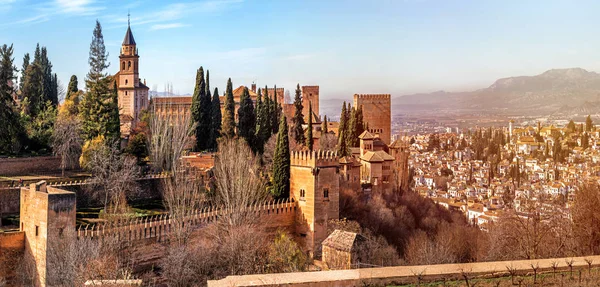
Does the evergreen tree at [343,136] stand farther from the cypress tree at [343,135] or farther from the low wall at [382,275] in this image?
the low wall at [382,275]

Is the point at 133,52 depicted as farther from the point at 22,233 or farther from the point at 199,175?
the point at 22,233

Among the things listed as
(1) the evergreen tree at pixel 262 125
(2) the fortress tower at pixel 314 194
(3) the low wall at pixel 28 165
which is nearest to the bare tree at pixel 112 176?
(3) the low wall at pixel 28 165

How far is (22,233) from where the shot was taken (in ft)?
51.8

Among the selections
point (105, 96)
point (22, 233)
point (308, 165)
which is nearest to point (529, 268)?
point (308, 165)

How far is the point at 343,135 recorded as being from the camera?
33.0 metres

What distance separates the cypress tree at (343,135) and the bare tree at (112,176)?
464 inches

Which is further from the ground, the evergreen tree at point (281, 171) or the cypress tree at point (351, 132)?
the cypress tree at point (351, 132)

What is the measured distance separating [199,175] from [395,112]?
25.1 m

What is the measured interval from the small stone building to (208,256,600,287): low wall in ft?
18.1

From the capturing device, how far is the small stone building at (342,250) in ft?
51.0

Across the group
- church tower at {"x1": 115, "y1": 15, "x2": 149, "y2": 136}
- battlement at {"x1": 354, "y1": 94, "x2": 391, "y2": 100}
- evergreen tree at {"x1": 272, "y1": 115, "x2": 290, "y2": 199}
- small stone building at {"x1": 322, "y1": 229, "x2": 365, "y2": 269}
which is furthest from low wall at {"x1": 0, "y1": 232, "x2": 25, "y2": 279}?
battlement at {"x1": 354, "y1": 94, "x2": 391, "y2": 100}

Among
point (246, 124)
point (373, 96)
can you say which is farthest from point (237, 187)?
point (373, 96)

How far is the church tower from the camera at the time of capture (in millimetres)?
35719

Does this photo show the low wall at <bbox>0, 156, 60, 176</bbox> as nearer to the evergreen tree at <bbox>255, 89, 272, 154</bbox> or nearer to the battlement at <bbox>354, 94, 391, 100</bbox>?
the evergreen tree at <bbox>255, 89, 272, 154</bbox>
